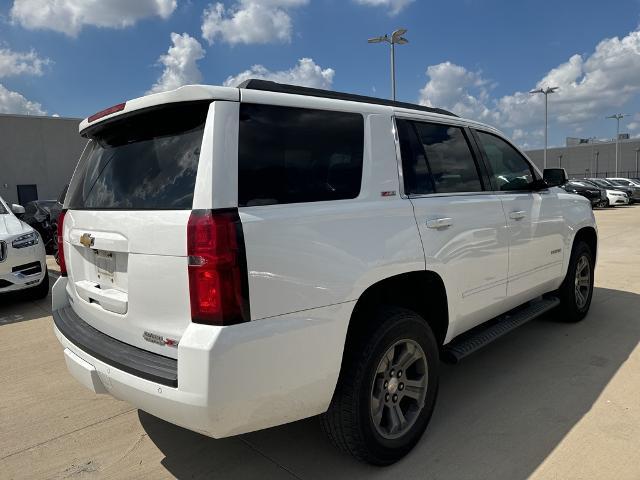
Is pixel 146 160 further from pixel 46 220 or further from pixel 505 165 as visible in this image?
pixel 46 220

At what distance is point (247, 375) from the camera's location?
2008 mm

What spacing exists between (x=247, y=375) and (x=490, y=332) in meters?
2.11

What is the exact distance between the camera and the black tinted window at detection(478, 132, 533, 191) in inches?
146

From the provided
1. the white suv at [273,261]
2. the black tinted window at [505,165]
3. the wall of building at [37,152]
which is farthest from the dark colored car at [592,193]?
the wall of building at [37,152]

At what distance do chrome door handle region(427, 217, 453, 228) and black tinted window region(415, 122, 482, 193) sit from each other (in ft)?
0.71

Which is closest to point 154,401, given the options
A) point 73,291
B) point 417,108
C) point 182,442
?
point 182,442

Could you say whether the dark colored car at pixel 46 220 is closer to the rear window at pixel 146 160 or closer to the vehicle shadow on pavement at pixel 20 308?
the vehicle shadow on pavement at pixel 20 308

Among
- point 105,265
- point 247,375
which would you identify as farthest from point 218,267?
point 105,265

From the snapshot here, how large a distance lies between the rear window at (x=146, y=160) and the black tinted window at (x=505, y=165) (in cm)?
236

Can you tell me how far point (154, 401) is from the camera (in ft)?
7.00

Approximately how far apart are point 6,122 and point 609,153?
294 feet

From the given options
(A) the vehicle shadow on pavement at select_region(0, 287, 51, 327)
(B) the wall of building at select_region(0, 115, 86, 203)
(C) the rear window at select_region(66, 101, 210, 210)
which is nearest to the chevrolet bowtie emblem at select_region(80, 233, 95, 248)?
(C) the rear window at select_region(66, 101, 210, 210)

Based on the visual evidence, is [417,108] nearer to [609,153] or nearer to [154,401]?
[154,401]

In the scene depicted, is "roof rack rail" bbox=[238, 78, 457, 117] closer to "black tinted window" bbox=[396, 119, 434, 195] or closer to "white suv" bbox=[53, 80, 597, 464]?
"white suv" bbox=[53, 80, 597, 464]
